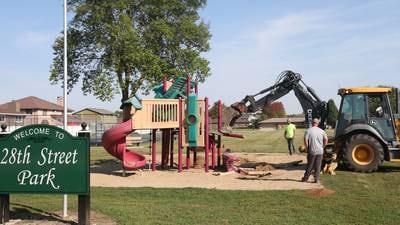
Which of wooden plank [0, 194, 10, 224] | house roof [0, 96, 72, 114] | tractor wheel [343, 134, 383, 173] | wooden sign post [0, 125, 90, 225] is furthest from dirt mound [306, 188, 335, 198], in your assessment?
house roof [0, 96, 72, 114]

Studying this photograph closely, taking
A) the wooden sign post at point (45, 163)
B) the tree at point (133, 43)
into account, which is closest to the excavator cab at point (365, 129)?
the wooden sign post at point (45, 163)

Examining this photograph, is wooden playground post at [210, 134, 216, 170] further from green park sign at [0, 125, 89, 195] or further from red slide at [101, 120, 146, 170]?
green park sign at [0, 125, 89, 195]

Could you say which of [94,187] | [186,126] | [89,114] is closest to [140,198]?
[94,187]

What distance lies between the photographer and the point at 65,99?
29.4ft

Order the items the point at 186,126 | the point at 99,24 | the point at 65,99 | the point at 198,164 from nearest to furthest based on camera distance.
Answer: the point at 65,99 → the point at 186,126 → the point at 198,164 → the point at 99,24

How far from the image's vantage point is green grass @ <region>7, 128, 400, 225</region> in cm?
880

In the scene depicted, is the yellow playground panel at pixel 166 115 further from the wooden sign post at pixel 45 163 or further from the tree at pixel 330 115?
the wooden sign post at pixel 45 163

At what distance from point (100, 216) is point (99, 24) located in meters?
32.1

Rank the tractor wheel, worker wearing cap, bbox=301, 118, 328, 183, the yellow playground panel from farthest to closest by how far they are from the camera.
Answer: the yellow playground panel → the tractor wheel → worker wearing cap, bbox=301, 118, 328, 183

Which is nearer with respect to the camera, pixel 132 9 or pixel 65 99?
pixel 65 99

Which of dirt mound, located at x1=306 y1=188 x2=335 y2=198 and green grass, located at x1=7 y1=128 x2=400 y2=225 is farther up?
dirt mound, located at x1=306 y1=188 x2=335 y2=198

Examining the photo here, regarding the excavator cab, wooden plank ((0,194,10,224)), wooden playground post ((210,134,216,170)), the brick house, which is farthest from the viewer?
the brick house

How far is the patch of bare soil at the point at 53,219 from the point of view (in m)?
8.66

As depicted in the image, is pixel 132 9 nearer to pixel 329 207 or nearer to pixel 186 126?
pixel 186 126
